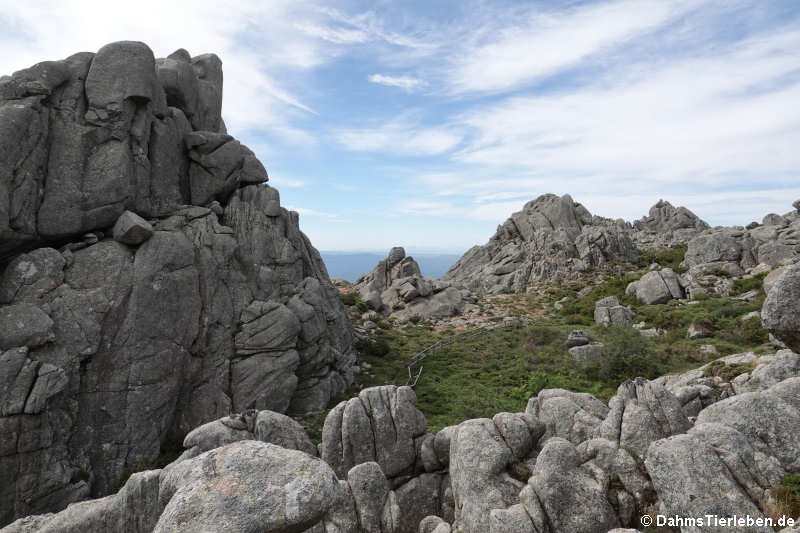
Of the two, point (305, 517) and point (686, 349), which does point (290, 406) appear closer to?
point (305, 517)

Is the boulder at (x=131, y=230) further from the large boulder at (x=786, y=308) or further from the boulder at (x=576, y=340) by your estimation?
the boulder at (x=576, y=340)

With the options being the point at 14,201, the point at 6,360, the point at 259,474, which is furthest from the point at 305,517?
the point at 14,201

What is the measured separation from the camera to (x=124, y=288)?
28156 mm

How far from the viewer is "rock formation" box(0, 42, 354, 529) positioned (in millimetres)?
24188

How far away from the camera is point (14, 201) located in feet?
86.7

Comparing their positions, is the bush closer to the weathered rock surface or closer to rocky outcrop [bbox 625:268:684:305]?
the weathered rock surface

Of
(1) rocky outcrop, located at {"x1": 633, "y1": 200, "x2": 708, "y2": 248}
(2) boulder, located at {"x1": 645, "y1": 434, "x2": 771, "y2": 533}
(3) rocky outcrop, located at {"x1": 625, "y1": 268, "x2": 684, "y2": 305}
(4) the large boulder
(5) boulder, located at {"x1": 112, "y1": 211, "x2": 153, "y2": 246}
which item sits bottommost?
(2) boulder, located at {"x1": 645, "y1": 434, "x2": 771, "y2": 533}

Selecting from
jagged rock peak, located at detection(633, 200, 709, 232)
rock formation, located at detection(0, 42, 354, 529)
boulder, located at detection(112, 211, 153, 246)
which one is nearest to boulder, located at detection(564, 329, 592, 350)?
rock formation, located at detection(0, 42, 354, 529)

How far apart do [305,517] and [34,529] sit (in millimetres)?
10781

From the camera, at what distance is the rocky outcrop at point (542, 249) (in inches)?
3445

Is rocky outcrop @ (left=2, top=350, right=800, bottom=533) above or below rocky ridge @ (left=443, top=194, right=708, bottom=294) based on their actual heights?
below

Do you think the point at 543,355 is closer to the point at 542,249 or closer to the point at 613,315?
the point at 613,315

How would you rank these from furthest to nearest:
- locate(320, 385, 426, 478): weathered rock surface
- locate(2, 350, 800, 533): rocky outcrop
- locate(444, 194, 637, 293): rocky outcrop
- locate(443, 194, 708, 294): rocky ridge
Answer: locate(443, 194, 708, 294): rocky ridge, locate(444, 194, 637, 293): rocky outcrop, locate(320, 385, 426, 478): weathered rock surface, locate(2, 350, 800, 533): rocky outcrop

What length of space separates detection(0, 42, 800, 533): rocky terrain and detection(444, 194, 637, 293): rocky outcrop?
30.2 metres
